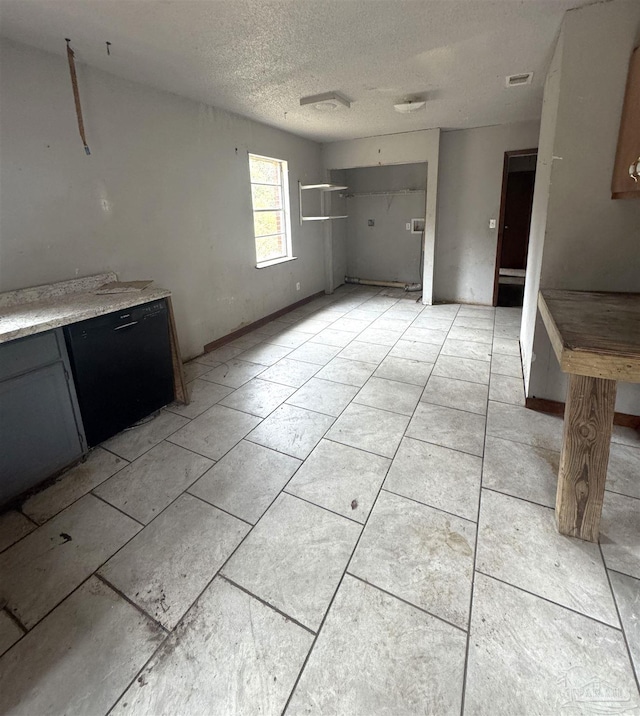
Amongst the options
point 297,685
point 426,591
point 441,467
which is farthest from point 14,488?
point 441,467

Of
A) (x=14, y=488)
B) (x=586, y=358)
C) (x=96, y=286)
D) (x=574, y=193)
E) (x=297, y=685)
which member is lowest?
(x=297, y=685)

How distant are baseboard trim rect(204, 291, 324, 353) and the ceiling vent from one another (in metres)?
3.44

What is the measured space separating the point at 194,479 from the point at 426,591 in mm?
1309

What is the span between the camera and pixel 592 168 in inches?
86.7

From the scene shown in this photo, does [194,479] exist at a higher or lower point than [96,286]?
lower

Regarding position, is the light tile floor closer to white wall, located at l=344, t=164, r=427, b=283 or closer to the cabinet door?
the cabinet door

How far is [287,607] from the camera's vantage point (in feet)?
4.60

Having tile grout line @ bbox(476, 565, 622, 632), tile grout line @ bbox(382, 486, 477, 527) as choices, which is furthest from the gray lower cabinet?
tile grout line @ bbox(476, 565, 622, 632)

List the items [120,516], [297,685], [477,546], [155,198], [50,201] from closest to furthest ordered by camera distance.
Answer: [297,685] < [477,546] < [120,516] < [50,201] < [155,198]

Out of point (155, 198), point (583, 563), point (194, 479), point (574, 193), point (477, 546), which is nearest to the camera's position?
point (583, 563)

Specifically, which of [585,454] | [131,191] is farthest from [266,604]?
[131,191]

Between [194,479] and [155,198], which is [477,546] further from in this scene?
[155,198]

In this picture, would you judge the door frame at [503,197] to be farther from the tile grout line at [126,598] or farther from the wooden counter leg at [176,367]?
the tile grout line at [126,598]

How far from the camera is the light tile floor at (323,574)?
1.16 m
